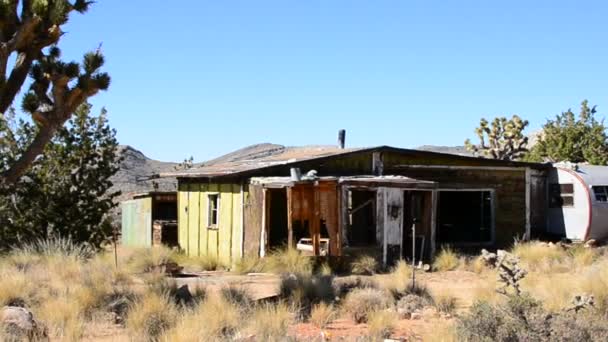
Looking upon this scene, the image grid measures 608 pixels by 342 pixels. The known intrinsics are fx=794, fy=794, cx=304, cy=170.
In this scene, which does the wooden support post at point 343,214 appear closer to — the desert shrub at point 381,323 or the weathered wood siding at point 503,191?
the weathered wood siding at point 503,191

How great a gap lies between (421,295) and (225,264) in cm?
741

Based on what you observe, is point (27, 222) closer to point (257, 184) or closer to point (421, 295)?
point (257, 184)

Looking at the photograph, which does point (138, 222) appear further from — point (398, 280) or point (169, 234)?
point (398, 280)

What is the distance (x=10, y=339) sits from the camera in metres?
9.45

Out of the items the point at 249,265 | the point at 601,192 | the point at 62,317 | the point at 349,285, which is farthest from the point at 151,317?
the point at 601,192

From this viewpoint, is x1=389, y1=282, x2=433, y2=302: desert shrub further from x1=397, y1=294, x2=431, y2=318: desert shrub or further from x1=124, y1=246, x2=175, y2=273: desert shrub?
x1=124, y1=246, x2=175, y2=273: desert shrub

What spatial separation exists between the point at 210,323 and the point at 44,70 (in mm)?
7554

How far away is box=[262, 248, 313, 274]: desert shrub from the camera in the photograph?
1850cm

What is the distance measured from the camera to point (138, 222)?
26766 mm

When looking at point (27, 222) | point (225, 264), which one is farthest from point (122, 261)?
point (27, 222)

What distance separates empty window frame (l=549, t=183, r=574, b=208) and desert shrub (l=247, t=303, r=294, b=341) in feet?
50.0

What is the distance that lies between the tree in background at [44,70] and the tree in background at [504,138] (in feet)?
74.4

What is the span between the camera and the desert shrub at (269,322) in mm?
9844

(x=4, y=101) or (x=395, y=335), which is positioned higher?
(x=4, y=101)
